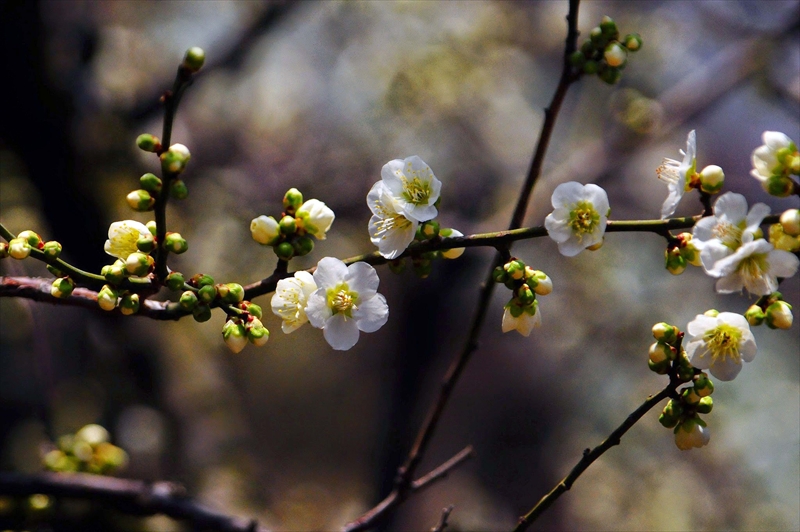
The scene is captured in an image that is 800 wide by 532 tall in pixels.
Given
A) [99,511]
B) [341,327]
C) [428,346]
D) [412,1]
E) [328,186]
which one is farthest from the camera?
[412,1]

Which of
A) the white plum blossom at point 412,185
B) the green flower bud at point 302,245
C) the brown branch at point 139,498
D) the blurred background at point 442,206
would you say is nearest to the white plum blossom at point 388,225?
the white plum blossom at point 412,185

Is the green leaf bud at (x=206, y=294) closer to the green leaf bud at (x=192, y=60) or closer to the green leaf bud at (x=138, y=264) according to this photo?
the green leaf bud at (x=138, y=264)

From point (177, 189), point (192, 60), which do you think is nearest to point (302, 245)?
point (177, 189)

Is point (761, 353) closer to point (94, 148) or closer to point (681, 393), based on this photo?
point (681, 393)

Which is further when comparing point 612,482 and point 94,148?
point 612,482

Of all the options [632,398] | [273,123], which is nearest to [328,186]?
[273,123]

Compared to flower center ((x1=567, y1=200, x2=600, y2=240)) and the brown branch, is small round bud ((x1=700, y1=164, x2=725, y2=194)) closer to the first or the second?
flower center ((x1=567, y1=200, x2=600, y2=240))

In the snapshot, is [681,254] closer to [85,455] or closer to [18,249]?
[18,249]
